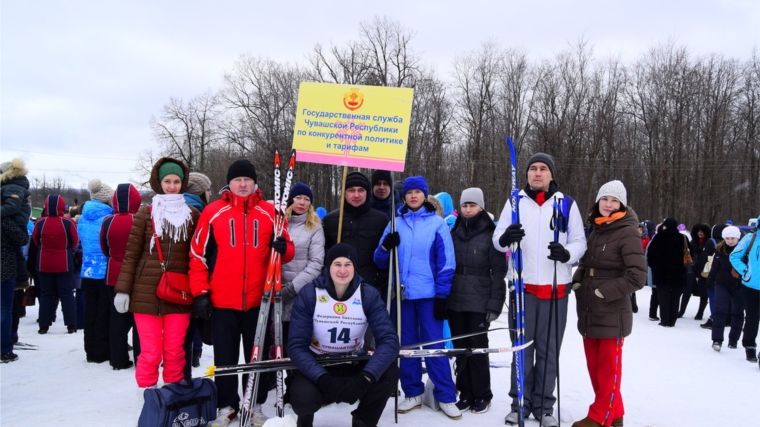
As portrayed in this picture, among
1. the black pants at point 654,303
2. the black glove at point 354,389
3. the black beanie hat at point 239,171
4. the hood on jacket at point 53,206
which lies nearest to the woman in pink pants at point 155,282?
the black beanie hat at point 239,171

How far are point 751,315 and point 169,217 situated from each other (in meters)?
7.79

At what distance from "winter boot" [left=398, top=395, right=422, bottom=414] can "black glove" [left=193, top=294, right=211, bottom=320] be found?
1975mm

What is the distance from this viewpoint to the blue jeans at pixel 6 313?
227 inches

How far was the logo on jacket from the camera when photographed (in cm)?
400

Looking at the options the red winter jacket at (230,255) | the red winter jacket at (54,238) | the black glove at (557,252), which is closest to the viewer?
the black glove at (557,252)

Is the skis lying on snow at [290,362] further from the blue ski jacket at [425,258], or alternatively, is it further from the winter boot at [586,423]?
the winter boot at [586,423]

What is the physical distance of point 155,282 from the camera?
4125 millimetres

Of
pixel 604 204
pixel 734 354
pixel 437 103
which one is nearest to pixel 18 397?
pixel 604 204

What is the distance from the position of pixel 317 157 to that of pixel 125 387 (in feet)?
10.4

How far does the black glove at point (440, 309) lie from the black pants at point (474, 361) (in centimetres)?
23

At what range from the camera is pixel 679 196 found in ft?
99.8

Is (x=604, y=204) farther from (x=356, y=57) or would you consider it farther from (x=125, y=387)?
(x=356, y=57)

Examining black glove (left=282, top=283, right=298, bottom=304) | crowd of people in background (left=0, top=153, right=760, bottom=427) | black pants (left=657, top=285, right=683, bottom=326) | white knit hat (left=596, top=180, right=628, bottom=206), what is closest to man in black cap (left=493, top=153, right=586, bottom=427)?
crowd of people in background (left=0, top=153, right=760, bottom=427)

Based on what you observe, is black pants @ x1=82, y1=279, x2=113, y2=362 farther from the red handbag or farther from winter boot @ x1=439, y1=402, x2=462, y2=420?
winter boot @ x1=439, y1=402, x2=462, y2=420
